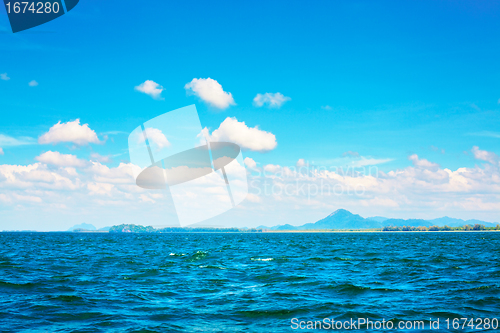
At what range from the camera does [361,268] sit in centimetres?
3488

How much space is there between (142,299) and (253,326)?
8.68m

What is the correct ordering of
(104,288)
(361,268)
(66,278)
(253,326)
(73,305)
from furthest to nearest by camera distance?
1. (361,268)
2. (66,278)
3. (104,288)
4. (73,305)
5. (253,326)

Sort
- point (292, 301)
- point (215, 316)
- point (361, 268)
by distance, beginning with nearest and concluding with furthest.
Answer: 1. point (215, 316)
2. point (292, 301)
3. point (361, 268)

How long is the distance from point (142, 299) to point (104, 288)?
15.8 feet

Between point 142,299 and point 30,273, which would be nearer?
point 142,299

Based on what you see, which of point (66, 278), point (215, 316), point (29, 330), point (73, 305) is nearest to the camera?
point (29, 330)

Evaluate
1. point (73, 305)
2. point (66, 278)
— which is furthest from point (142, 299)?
point (66, 278)

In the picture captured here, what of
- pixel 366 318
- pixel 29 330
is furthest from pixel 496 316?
pixel 29 330

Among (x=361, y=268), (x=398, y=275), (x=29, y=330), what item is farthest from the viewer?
(x=361, y=268)

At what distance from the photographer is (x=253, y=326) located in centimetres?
1546

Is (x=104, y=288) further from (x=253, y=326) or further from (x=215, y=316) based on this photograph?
(x=253, y=326)

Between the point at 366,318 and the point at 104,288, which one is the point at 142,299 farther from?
the point at 366,318

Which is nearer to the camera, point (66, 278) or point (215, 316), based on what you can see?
point (215, 316)

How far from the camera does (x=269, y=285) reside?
83.2ft
